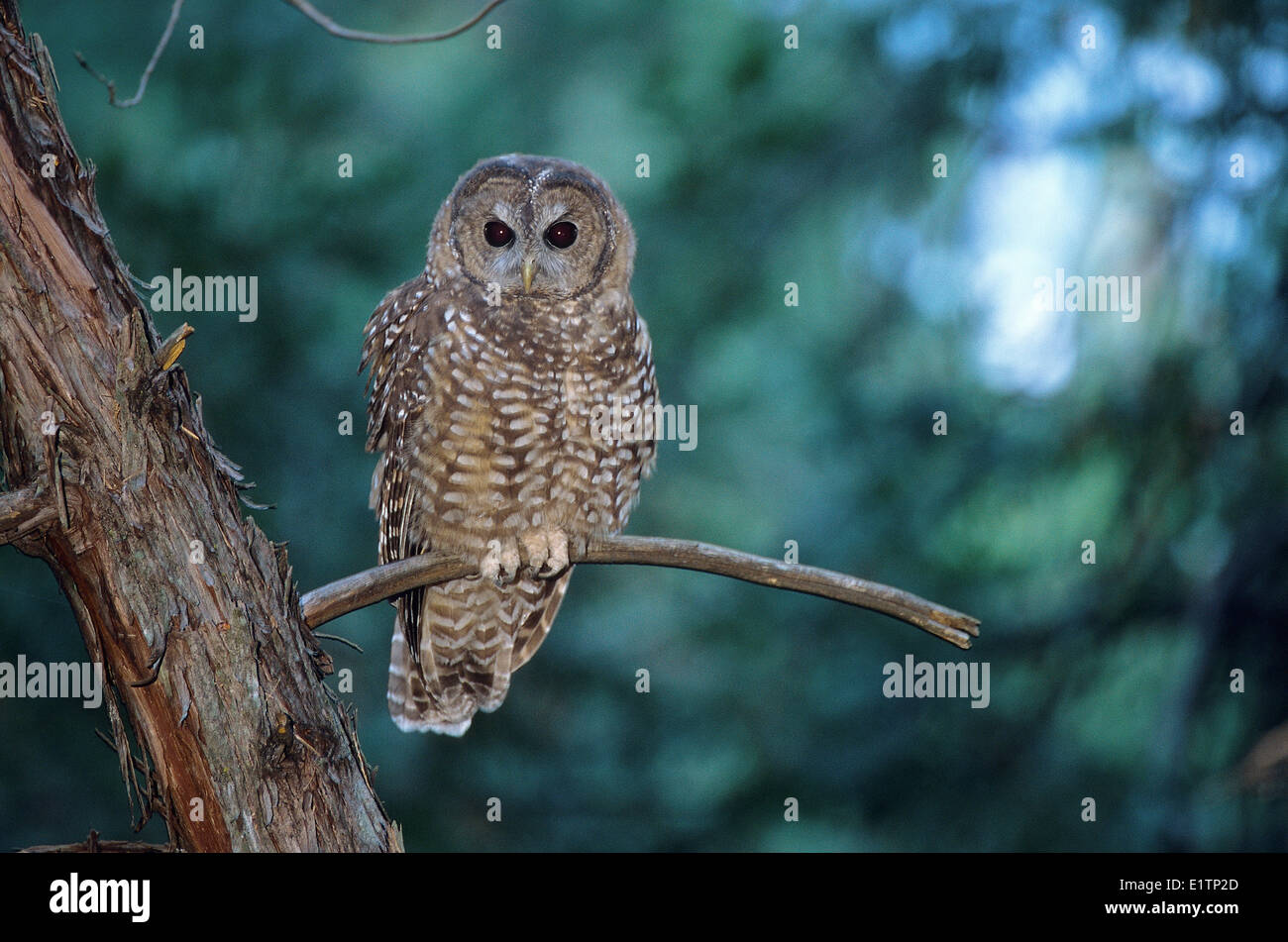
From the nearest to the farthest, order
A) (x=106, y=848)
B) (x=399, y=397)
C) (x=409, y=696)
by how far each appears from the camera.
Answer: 1. (x=106, y=848)
2. (x=399, y=397)
3. (x=409, y=696)

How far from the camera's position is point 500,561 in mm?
2566

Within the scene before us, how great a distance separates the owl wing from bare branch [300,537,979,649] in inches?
22.0

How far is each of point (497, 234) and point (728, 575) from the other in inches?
45.7

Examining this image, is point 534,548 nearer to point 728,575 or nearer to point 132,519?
point 728,575

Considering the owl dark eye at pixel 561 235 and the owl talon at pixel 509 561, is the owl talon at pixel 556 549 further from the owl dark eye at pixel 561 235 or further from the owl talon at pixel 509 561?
the owl dark eye at pixel 561 235

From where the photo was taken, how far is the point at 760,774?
4113mm

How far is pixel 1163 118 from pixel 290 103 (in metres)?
3.02

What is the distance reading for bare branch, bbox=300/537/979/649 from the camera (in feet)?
6.14

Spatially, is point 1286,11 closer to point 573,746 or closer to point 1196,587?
point 1196,587

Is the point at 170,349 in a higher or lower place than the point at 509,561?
higher

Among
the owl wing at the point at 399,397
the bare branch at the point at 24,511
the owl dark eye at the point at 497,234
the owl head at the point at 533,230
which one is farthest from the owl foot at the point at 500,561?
the bare branch at the point at 24,511

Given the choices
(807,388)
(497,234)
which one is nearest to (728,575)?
(497,234)

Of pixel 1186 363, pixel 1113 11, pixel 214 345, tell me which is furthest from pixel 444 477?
pixel 1113 11

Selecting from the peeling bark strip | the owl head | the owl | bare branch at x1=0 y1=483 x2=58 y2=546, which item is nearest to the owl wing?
the owl
